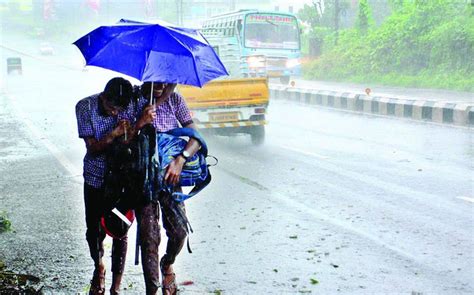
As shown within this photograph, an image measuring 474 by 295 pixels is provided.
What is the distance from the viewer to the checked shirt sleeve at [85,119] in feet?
14.3

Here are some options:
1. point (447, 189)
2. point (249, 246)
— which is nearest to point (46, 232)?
point (249, 246)

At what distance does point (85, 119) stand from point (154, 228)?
738 mm

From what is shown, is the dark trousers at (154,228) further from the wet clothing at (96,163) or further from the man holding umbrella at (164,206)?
the wet clothing at (96,163)

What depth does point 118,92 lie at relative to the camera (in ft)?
14.0

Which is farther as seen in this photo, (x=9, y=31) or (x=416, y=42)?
(x=9, y=31)

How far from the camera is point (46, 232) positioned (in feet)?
23.4

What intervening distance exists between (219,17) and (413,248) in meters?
28.2

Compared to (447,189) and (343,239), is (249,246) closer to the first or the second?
(343,239)

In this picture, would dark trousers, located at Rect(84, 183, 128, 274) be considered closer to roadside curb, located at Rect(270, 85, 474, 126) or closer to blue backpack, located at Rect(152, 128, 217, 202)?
blue backpack, located at Rect(152, 128, 217, 202)

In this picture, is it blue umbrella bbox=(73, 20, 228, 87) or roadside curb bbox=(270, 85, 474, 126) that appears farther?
roadside curb bbox=(270, 85, 474, 126)

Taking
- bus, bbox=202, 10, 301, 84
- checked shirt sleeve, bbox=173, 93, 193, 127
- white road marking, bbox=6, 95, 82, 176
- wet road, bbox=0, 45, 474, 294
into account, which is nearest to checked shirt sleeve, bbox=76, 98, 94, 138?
checked shirt sleeve, bbox=173, 93, 193, 127

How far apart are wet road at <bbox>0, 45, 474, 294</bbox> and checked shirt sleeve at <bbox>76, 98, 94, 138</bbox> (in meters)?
1.42

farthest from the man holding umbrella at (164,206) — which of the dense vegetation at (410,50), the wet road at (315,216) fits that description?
the dense vegetation at (410,50)

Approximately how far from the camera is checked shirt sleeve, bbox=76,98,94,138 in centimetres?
435
